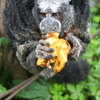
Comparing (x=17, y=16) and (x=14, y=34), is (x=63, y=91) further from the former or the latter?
(x=17, y=16)

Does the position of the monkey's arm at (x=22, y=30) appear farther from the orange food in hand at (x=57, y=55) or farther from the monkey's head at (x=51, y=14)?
the orange food in hand at (x=57, y=55)

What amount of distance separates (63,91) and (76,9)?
4.25 feet

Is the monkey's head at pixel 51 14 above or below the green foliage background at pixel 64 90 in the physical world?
above

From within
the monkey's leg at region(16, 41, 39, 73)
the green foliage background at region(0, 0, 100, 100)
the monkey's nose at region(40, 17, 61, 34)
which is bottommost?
the green foliage background at region(0, 0, 100, 100)

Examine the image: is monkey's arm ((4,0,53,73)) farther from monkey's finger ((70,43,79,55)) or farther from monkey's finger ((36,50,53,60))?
monkey's finger ((70,43,79,55))

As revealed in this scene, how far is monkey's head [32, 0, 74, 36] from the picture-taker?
1499 mm

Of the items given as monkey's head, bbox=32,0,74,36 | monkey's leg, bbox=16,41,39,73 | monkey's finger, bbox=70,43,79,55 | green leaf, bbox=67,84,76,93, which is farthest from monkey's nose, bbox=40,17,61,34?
green leaf, bbox=67,84,76,93

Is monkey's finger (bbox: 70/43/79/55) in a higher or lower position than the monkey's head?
lower

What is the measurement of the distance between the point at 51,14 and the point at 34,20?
369mm

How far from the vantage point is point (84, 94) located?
2.37 m

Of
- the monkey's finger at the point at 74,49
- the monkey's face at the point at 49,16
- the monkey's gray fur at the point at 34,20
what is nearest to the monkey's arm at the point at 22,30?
the monkey's gray fur at the point at 34,20

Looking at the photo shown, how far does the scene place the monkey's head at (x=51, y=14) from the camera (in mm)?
1499

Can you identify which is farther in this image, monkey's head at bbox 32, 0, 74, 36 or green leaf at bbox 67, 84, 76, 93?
green leaf at bbox 67, 84, 76, 93

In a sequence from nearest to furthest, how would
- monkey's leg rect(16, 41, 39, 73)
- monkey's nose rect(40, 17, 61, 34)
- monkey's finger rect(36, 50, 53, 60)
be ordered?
monkey's finger rect(36, 50, 53, 60) → monkey's nose rect(40, 17, 61, 34) → monkey's leg rect(16, 41, 39, 73)
